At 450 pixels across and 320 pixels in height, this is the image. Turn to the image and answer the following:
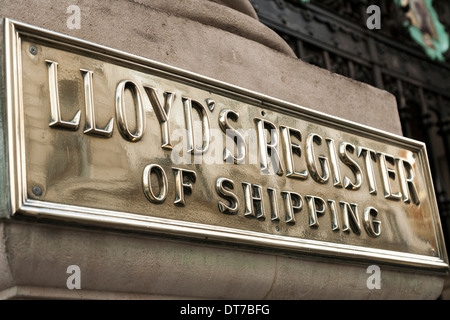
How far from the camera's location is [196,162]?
6.23 ft

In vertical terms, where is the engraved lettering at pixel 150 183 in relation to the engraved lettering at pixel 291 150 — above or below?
below

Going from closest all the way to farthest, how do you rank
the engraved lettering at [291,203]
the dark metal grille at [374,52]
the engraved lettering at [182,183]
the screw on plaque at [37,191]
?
1. the screw on plaque at [37,191]
2. the engraved lettering at [182,183]
3. the engraved lettering at [291,203]
4. the dark metal grille at [374,52]

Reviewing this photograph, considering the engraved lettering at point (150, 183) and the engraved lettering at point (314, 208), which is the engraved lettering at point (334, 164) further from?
the engraved lettering at point (150, 183)

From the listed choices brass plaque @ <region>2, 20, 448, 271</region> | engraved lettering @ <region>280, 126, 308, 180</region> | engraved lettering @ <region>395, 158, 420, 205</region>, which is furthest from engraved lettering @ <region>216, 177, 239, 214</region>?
engraved lettering @ <region>395, 158, 420, 205</region>

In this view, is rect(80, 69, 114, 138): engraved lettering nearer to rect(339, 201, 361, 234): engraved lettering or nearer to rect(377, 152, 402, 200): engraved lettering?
rect(339, 201, 361, 234): engraved lettering

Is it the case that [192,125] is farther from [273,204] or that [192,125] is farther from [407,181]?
[407,181]

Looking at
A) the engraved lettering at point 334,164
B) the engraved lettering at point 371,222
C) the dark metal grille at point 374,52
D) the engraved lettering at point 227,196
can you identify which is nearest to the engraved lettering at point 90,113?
the engraved lettering at point 227,196

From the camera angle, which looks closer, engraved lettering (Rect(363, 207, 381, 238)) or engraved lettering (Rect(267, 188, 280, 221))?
engraved lettering (Rect(267, 188, 280, 221))

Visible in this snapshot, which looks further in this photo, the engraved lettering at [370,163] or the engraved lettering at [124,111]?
the engraved lettering at [370,163]

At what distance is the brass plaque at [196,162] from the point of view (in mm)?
1602

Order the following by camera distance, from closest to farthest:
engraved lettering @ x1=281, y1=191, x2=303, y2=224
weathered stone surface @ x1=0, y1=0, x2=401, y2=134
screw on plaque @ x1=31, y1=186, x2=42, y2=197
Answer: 1. screw on plaque @ x1=31, y1=186, x2=42, y2=197
2. weathered stone surface @ x1=0, y1=0, x2=401, y2=134
3. engraved lettering @ x1=281, y1=191, x2=303, y2=224

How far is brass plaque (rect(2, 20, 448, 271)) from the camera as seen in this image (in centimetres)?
160
